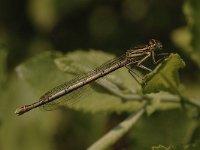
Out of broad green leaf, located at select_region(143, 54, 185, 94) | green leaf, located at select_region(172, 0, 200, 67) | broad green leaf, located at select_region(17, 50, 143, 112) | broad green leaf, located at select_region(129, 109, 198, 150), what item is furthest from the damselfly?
broad green leaf, located at select_region(143, 54, 185, 94)

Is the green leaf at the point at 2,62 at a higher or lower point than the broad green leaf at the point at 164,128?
higher

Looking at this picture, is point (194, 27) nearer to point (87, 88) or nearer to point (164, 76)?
point (87, 88)

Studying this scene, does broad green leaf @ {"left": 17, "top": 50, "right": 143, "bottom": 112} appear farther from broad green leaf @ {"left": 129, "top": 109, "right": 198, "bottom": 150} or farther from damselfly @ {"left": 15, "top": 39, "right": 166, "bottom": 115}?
broad green leaf @ {"left": 129, "top": 109, "right": 198, "bottom": 150}

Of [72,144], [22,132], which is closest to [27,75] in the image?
[22,132]

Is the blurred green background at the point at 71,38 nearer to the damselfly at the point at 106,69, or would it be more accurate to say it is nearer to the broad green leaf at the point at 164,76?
the damselfly at the point at 106,69

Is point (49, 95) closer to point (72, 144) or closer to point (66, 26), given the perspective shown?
point (72, 144)

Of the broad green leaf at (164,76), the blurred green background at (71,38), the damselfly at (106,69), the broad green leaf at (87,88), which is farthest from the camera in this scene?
the blurred green background at (71,38)

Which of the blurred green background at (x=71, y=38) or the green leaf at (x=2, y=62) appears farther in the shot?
the blurred green background at (x=71, y=38)

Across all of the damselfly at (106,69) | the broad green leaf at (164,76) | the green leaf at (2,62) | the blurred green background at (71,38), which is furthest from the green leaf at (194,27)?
the blurred green background at (71,38)
